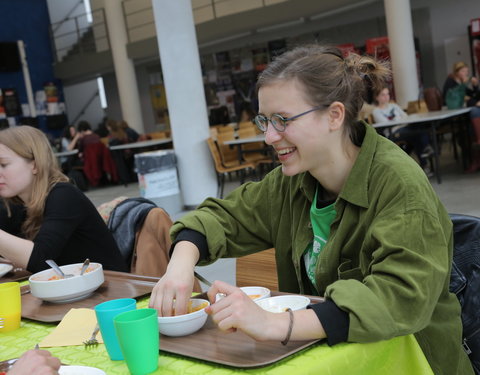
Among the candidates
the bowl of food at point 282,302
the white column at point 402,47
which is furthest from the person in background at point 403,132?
the bowl of food at point 282,302

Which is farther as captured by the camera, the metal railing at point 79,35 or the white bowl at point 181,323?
the metal railing at point 79,35

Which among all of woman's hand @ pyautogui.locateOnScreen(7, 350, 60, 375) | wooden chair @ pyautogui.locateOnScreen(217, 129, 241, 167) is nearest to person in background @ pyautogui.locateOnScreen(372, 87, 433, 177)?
wooden chair @ pyautogui.locateOnScreen(217, 129, 241, 167)

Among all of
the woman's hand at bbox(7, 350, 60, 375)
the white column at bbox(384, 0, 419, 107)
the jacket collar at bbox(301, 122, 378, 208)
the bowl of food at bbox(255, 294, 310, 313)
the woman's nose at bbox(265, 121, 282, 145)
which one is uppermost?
the white column at bbox(384, 0, 419, 107)

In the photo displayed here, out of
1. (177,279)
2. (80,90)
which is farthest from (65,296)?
(80,90)

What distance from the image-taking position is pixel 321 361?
0.98 metres

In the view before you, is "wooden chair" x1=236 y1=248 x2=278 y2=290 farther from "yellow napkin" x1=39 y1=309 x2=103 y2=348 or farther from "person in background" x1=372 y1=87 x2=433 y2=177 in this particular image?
"person in background" x1=372 y1=87 x2=433 y2=177

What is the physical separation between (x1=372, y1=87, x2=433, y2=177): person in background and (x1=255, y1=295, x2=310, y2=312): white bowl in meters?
6.16

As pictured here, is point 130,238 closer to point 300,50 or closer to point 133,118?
point 300,50

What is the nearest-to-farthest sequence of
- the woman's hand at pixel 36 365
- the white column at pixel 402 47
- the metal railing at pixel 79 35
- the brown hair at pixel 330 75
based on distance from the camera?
the woman's hand at pixel 36 365 < the brown hair at pixel 330 75 < the white column at pixel 402 47 < the metal railing at pixel 79 35

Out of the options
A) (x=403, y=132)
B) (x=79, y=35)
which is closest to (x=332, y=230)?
(x=403, y=132)

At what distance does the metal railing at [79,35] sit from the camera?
16438mm

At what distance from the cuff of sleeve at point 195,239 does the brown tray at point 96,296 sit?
155 millimetres

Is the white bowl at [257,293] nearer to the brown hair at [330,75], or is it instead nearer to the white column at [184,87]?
the brown hair at [330,75]

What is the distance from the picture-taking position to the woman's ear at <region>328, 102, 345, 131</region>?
133cm
